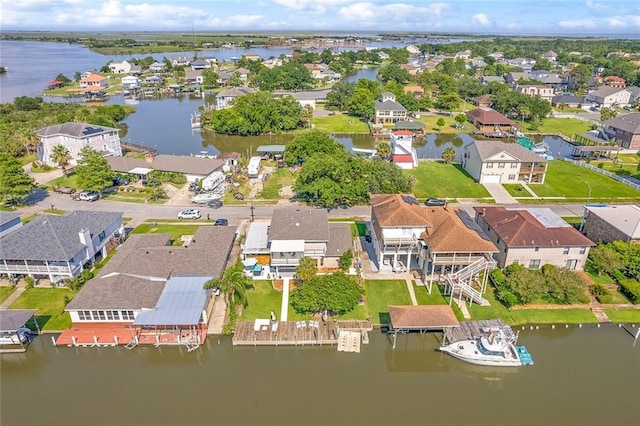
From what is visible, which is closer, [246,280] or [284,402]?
[284,402]

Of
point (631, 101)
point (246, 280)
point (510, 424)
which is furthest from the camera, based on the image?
point (631, 101)

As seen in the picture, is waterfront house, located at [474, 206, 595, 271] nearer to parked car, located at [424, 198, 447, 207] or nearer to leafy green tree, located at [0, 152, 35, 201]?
parked car, located at [424, 198, 447, 207]

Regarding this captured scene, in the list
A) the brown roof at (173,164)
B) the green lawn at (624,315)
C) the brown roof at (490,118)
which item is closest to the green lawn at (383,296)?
the green lawn at (624,315)

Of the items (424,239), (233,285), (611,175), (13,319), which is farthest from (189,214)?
(611,175)

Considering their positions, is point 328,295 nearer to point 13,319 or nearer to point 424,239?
point 424,239

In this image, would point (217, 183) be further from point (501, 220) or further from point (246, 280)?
point (501, 220)

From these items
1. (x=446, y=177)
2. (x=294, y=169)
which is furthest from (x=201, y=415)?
(x=446, y=177)

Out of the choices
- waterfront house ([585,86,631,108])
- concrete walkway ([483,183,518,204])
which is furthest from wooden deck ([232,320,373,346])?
waterfront house ([585,86,631,108])
